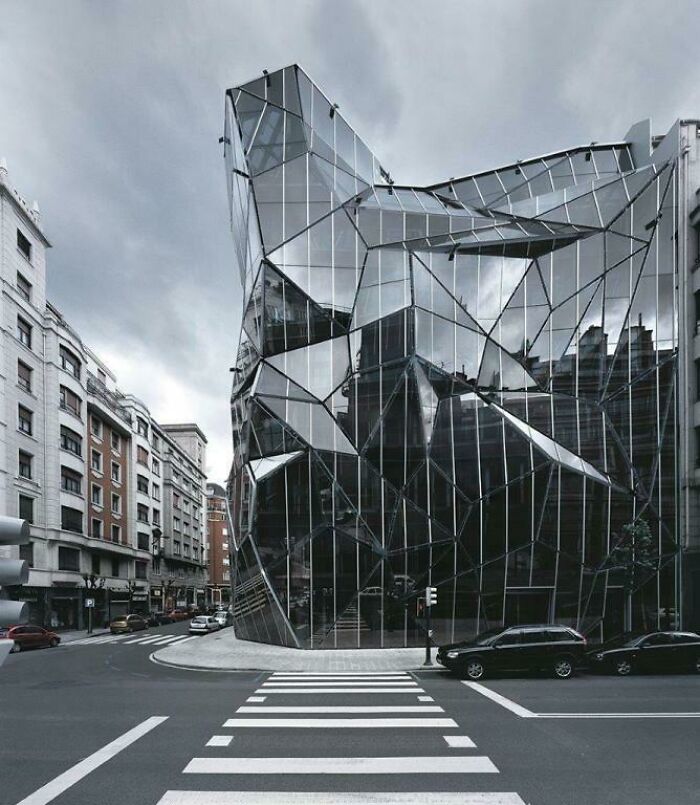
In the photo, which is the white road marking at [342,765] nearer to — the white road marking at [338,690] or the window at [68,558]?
the white road marking at [338,690]

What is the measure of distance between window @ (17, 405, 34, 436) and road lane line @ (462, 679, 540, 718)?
3509 cm

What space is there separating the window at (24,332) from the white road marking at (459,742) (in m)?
40.4

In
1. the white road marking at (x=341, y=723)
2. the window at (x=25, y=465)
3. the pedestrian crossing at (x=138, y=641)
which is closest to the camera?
the white road marking at (x=341, y=723)

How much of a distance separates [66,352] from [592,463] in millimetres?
39002

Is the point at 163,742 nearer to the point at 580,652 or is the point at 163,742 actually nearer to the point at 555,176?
the point at 580,652

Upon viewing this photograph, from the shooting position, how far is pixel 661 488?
1154 inches

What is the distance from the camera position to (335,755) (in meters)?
10.3

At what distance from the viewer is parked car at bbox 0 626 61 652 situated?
32.1 m

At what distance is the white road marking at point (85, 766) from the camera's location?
8508 millimetres

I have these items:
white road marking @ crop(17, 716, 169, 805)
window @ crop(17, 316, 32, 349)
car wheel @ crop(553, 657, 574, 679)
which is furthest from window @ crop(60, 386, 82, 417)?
car wheel @ crop(553, 657, 574, 679)

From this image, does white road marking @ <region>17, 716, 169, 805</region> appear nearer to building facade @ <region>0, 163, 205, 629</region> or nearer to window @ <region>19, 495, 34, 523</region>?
building facade @ <region>0, 163, 205, 629</region>

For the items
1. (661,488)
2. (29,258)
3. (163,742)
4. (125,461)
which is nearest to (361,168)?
(661,488)

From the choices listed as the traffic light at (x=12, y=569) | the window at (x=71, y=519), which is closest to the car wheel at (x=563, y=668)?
the traffic light at (x=12, y=569)

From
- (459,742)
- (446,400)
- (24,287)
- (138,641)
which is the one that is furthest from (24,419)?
(459,742)
